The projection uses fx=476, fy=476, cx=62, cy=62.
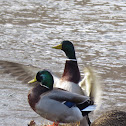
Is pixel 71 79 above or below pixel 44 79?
below

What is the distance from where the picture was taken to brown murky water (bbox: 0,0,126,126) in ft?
21.5

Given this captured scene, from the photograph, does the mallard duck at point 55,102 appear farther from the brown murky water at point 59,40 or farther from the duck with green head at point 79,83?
the brown murky water at point 59,40

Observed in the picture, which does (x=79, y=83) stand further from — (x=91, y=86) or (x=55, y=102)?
(x=55, y=102)

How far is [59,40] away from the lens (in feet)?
31.6

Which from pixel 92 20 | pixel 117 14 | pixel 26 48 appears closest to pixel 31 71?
pixel 26 48

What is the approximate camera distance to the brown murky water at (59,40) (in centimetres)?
655

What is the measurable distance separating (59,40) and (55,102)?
497 cm

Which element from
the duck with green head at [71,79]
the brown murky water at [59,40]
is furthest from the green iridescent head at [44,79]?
the brown murky water at [59,40]

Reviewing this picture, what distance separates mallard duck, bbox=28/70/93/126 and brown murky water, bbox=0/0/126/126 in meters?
1.03

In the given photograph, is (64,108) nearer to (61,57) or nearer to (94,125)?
(94,125)

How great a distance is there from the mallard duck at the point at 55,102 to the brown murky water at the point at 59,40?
103 centimetres

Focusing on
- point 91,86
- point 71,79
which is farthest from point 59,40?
point 91,86

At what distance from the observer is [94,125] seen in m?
4.95

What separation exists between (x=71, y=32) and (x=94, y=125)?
18.0 ft
